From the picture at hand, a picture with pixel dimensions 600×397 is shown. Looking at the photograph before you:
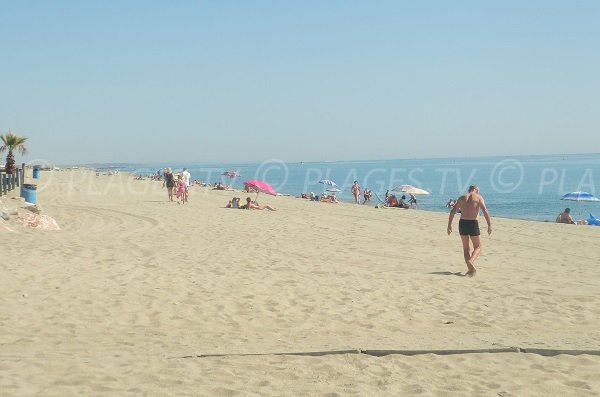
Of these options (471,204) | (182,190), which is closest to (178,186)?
(182,190)

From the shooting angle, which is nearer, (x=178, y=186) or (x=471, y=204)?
(x=471, y=204)

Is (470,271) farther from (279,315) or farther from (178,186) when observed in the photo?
(178,186)

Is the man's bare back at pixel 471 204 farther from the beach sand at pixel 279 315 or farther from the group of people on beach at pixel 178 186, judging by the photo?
the group of people on beach at pixel 178 186

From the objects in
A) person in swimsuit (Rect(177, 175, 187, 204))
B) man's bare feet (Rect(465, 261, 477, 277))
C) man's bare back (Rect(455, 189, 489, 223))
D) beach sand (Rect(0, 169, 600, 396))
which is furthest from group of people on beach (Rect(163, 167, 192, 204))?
man's bare feet (Rect(465, 261, 477, 277))

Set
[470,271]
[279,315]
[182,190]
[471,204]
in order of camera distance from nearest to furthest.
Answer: [279,315] → [470,271] → [471,204] → [182,190]

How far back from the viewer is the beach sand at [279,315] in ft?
14.5

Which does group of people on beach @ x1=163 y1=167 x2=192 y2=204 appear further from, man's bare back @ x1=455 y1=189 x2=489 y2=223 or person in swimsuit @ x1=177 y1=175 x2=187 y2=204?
man's bare back @ x1=455 y1=189 x2=489 y2=223

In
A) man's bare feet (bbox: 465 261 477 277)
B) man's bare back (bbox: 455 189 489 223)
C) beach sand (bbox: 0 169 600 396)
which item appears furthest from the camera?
man's bare back (bbox: 455 189 489 223)

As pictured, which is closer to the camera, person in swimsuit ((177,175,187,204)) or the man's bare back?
the man's bare back

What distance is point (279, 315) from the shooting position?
6.91 m

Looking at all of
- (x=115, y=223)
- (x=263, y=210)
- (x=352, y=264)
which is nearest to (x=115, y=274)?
(x=352, y=264)

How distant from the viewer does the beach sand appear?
14.5 ft

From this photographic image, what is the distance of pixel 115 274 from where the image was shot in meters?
8.67

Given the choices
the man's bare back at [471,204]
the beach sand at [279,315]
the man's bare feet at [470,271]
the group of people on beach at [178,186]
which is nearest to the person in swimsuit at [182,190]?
the group of people on beach at [178,186]
